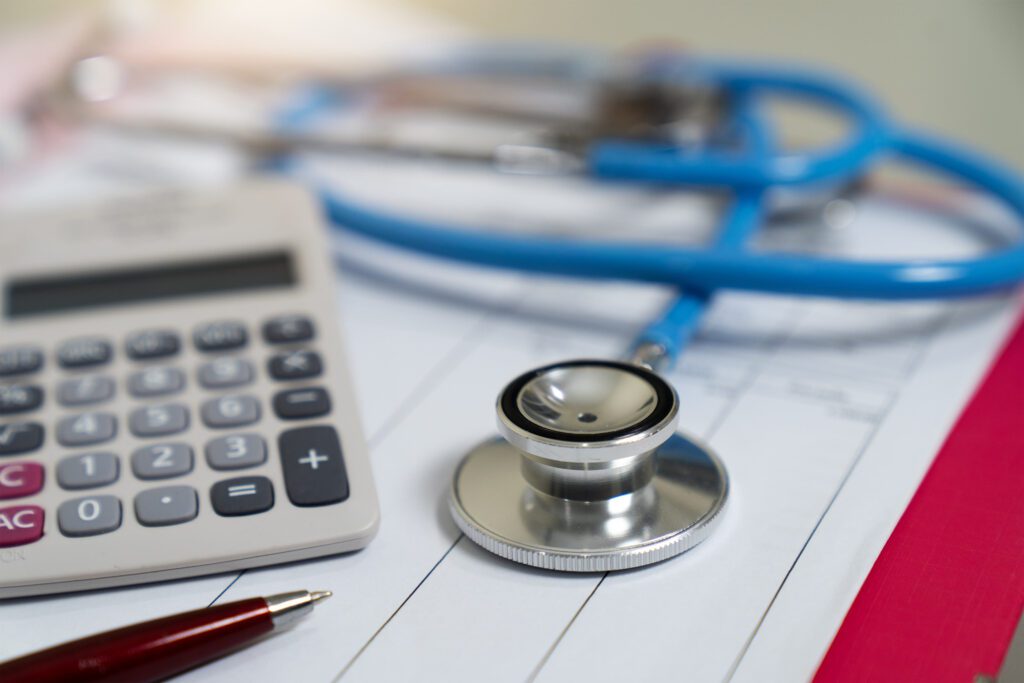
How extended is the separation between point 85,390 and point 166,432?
0.17 ft

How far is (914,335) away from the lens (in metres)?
0.55

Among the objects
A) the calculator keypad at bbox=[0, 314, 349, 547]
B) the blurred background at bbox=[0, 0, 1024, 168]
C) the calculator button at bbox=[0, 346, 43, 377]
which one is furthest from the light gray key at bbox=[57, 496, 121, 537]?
the blurred background at bbox=[0, 0, 1024, 168]

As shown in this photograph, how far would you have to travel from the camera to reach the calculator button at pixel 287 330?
0.50m

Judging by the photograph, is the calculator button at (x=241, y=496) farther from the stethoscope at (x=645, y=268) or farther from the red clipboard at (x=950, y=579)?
the red clipboard at (x=950, y=579)

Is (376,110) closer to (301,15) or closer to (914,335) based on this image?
(301,15)

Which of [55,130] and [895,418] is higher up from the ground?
[895,418]

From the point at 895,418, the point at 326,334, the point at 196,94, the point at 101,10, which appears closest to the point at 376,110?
the point at 196,94

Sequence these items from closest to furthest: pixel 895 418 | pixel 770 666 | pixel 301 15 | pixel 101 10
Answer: pixel 770 666 → pixel 895 418 → pixel 101 10 → pixel 301 15

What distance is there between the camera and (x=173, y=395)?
18.4 inches

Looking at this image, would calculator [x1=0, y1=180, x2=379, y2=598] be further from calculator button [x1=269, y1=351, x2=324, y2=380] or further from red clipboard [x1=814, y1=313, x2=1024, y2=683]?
red clipboard [x1=814, y1=313, x2=1024, y2=683]

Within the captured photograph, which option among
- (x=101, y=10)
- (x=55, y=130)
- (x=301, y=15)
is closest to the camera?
(x=55, y=130)

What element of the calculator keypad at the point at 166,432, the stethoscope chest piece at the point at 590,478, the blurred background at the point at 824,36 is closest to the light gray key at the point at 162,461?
the calculator keypad at the point at 166,432

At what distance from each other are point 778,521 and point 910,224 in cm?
34

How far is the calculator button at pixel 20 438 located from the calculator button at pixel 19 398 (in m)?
0.01
